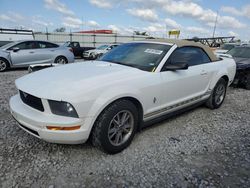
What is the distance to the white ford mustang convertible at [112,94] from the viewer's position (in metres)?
2.38

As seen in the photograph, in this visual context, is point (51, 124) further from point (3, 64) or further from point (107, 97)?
point (3, 64)

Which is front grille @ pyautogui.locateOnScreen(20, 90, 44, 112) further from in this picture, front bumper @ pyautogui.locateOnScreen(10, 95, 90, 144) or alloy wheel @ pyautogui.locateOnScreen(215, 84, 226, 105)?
alloy wheel @ pyautogui.locateOnScreen(215, 84, 226, 105)

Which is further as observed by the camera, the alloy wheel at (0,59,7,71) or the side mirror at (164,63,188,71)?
the alloy wheel at (0,59,7,71)

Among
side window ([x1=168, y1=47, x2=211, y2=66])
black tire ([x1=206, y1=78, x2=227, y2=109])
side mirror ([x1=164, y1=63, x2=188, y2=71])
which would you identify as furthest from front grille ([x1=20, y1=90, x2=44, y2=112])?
black tire ([x1=206, y1=78, x2=227, y2=109])

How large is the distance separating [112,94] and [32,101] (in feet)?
3.30

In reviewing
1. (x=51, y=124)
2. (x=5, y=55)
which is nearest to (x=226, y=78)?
(x=51, y=124)

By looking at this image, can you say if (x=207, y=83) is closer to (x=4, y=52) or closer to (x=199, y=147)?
(x=199, y=147)

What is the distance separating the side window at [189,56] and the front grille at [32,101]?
6.66 ft

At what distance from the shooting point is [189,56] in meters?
3.90

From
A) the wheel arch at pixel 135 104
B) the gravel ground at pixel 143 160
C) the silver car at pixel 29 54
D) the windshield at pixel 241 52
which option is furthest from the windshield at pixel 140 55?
the silver car at pixel 29 54

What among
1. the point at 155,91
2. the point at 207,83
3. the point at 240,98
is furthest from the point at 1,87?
the point at 240,98

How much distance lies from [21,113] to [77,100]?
830 mm

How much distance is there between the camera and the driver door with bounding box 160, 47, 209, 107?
329 centimetres

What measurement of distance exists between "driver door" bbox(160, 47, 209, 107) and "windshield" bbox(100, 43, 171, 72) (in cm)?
18
